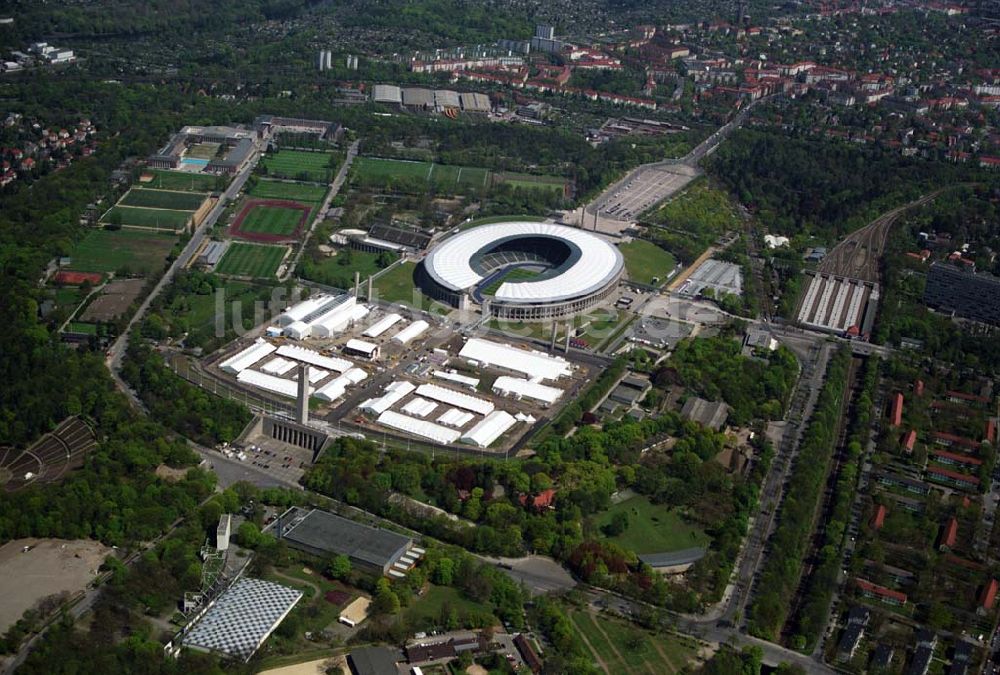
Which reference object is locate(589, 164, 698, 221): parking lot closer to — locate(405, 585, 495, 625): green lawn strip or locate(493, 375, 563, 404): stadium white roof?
locate(493, 375, 563, 404): stadium white roof

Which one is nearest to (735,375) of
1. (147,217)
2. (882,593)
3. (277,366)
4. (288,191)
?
(882,593)

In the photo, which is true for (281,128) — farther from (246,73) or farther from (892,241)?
(892,241)

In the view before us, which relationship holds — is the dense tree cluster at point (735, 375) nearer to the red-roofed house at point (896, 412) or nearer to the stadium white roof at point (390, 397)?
the red-roofed house at point (896, 412)

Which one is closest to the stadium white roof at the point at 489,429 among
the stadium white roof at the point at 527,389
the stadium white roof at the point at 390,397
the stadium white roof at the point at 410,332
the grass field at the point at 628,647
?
the stadium white roof at the point at 527,389

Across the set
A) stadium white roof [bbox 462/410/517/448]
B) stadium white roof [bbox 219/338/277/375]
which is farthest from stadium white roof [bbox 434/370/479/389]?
stadium white roof [bbox 219/338/277/375]

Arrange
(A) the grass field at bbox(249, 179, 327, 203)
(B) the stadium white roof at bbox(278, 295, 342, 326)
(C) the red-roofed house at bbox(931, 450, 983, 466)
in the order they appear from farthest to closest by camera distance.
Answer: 1. (A) the grass field at bbox(249, 179, 327, 203)
2. (B) the stadium white roof at bbox(278, 295, 342, 326)
3. (C) the red-roofed house at bbox(931, 450, 983, 466)

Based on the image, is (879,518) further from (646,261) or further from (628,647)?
(646,261)

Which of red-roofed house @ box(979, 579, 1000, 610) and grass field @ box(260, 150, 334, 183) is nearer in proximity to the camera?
red-roofed house @ box(979, 579, 1000, 610)
